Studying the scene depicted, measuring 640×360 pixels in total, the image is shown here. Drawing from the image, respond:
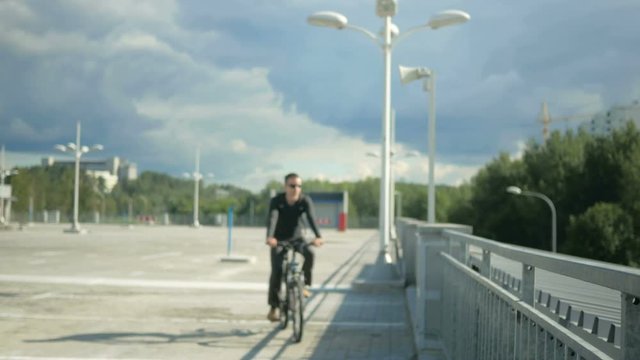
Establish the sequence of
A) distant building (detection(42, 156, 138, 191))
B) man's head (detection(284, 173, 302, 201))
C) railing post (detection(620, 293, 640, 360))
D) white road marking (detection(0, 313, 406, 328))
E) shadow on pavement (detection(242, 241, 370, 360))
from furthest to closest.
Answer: distant building (detection(42, 156, 138, 191)), white road marking (detection(0, 313, 406, 328)), man's head (detection(284, 173, 302, 201)), shadow on pavement (detection(242, 241, 370, 360)), railing post (detection(620, 293, 640, 360))

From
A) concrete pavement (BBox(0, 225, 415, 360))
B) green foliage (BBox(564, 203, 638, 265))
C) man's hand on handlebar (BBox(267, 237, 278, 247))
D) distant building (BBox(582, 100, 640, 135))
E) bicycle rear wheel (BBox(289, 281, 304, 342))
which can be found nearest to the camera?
concrete pavement (BBox(0, 225, 415, 360))

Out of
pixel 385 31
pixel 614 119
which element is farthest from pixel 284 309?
pixel 614 119

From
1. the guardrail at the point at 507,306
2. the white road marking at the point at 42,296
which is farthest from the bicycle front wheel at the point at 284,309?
the white road marking at the point at 42,296

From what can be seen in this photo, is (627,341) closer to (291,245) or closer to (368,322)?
(291,245)

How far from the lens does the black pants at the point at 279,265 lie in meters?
8.60

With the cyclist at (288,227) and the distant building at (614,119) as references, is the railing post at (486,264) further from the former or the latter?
the distant building at (614,119)

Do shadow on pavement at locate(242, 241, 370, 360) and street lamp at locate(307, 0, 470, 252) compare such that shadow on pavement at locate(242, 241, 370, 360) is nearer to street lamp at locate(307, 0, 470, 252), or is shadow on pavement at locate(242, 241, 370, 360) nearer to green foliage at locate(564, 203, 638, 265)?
street lamp at locate(307, 0, 470, 252)

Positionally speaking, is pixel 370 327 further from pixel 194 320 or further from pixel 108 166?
pixel 108 166

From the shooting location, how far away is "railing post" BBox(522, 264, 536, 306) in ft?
9.78

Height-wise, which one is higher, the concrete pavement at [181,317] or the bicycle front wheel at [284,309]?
the bicycle front wheel at [284,309]

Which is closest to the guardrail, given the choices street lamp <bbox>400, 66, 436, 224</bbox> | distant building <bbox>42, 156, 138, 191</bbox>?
street lamp <bbox>400, 66, 436, 224</bbox>

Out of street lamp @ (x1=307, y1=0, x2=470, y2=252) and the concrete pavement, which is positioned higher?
street lamp @ (x1=307, y1=0, x2=470, y2=252)

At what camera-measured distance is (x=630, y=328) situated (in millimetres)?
1688

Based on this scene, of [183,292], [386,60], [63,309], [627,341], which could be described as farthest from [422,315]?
[386,60]
